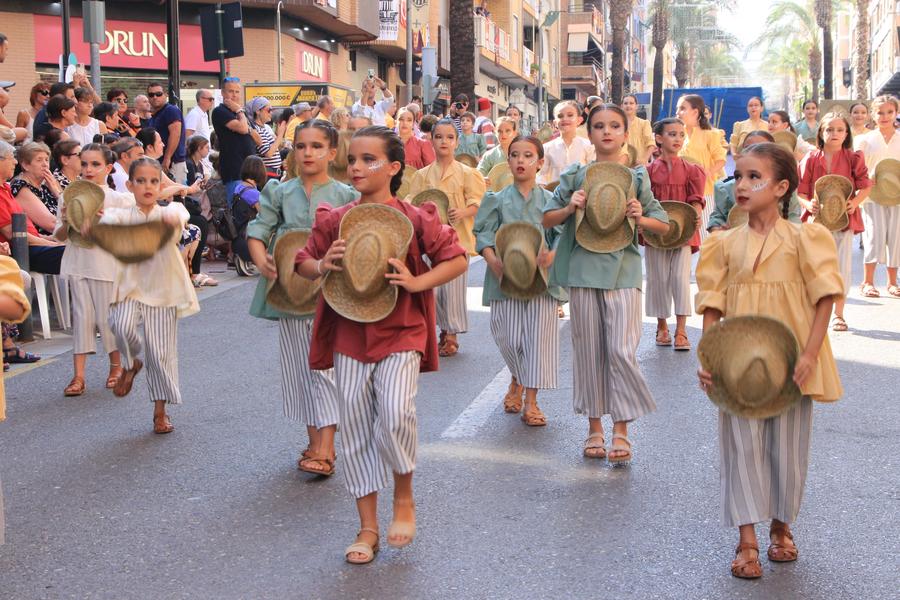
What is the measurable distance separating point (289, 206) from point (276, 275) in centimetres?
42

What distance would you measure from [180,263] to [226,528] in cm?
251

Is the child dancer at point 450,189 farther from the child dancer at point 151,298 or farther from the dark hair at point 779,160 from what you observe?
the dark hair at point 779,160

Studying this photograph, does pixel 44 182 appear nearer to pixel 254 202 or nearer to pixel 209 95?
pixel 254 202

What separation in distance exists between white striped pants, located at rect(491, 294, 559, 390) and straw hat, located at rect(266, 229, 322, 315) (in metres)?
1.76

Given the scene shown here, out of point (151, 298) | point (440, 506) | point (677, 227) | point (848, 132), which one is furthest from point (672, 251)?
point (440, 506)

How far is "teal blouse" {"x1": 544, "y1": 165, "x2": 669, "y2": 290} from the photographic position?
648cm

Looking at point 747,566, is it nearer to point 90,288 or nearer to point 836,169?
point 90,288

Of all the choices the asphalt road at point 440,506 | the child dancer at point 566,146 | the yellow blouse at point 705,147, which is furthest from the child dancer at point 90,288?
the yellow blouse at point 705,147

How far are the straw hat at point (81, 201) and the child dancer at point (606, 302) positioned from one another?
9.72 feet

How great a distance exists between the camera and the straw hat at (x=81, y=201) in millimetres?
7816

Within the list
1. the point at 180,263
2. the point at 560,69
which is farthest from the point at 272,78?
the point at 560,69

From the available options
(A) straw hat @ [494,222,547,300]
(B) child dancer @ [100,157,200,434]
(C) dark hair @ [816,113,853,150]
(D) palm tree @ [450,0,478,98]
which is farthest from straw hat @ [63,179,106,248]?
(D) palm tree @ [450,0,478,98]

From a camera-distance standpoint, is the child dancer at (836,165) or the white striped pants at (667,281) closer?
the white striped pants at (667,281)

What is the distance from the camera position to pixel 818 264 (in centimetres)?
459
